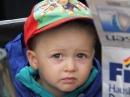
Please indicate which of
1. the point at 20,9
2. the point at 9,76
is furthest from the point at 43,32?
the point at 20,9

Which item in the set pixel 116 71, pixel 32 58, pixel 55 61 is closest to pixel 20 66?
pixel 32 58

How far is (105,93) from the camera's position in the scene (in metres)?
0.71

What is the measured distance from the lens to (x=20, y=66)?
1.21 meters

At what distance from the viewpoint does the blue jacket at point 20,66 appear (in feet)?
3.51

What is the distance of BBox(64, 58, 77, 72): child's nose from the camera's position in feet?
2.90

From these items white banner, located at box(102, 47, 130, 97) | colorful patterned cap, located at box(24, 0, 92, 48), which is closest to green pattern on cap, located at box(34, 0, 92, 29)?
colorful patterned cap, located at box(24, 0, 92, 48)

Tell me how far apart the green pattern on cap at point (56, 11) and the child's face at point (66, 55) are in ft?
0.16

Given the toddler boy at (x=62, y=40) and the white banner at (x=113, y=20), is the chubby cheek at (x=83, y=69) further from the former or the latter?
the white banner at (x=113, y=20)

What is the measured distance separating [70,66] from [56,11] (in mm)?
157

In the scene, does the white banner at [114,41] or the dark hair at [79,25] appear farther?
the dark hair at [79,25]

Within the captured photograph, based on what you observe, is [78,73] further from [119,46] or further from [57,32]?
[119,46]

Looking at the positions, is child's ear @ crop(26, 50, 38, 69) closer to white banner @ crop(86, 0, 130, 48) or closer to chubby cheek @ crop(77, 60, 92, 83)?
chubby cheek @ crop(77, 60, 92, 83)

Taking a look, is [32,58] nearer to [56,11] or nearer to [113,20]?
[56,11]

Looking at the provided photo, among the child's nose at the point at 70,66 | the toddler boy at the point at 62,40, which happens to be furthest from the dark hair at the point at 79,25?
the child's nose at the point at 70,66
